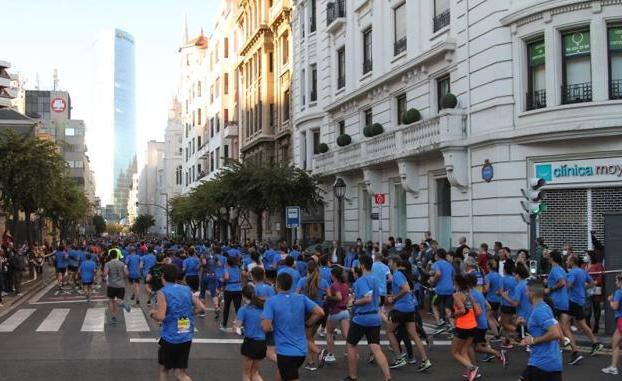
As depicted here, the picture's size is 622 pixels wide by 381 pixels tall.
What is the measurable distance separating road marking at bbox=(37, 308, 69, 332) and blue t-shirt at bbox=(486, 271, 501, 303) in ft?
29.2

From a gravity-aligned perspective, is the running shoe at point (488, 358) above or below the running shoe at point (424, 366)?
below

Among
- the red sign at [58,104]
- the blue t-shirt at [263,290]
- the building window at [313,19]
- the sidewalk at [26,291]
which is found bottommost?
the sidewalk at [26,291]

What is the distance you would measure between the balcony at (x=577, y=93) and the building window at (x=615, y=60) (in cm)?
54

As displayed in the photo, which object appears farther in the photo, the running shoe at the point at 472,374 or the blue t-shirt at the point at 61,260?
the blue t-shirt at the point at 61,260

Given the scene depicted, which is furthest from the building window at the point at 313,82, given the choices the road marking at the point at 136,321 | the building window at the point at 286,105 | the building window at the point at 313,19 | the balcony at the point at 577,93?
the road marking at the point at 136,321

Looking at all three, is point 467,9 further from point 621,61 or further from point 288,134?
point 288,134

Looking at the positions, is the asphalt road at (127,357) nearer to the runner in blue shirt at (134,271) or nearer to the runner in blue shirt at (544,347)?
the runner in blue shirt at (544,347)

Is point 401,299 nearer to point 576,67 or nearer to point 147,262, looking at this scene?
point 576,67

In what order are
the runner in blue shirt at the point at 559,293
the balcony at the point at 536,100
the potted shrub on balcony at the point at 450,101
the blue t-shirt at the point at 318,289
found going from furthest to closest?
the potted shrub on balcony at the point at 450,101
the balcony at the point at 536,100
the runner in blue shirt at the point at 559,293
the blue t-shirt at the point at 318,289

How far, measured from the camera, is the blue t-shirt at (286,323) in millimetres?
7625

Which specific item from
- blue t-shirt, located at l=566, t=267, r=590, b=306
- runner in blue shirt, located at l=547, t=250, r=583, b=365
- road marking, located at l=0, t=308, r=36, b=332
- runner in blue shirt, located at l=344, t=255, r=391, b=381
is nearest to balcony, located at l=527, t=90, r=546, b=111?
blue t-shirt, located at l=566, t=267, r=590, b=306

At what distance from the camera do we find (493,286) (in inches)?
525

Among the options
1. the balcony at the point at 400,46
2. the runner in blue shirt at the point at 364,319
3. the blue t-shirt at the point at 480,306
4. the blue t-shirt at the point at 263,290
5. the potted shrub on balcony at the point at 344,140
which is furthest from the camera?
the potted shrub on balcony at the point at 344,140

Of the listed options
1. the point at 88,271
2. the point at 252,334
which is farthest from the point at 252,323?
the point at 88,271
